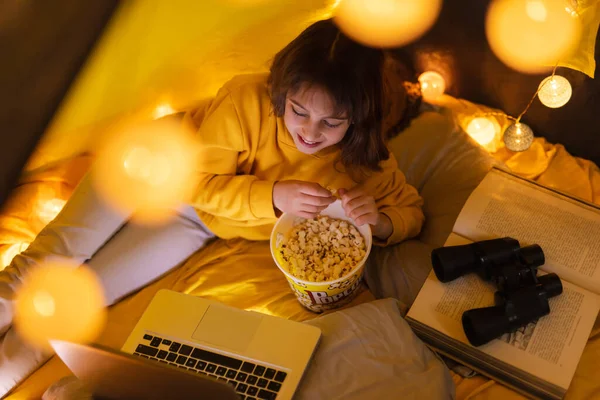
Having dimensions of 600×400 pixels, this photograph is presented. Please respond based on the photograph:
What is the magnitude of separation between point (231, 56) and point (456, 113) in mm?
640

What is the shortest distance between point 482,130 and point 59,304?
114cm

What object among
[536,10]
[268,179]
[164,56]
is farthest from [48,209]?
[536,10]

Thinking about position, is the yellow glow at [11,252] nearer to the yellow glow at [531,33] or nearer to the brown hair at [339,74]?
the brown hair at [339,74]

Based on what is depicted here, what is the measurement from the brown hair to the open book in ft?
0.99

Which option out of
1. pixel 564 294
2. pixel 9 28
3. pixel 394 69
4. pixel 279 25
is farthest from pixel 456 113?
pixel 9 28

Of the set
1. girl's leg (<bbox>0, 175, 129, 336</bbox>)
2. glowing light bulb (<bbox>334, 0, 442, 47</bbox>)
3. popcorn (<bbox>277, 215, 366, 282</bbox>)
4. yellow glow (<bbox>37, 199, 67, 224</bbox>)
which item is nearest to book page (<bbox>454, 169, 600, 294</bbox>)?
popcorn (<bbox>277, 215, 366, 282</bbox>)

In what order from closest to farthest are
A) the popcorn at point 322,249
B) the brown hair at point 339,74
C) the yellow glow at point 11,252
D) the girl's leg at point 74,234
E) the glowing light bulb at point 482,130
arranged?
the brown hair at point 339,74 < the popcorn at point 322,249 < the girl's leg at point 74,234 < the yellow glow at point 11,252 < the glowing light bulb at point 482,130

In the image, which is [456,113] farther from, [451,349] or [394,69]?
[451,349]

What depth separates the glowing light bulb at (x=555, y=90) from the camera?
1277 millimetres

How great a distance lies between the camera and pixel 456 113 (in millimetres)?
1552

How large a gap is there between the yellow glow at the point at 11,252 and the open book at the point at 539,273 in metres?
0.95

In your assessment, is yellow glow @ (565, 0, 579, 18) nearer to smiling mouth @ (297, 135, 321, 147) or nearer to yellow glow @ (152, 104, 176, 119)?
smiling mouth @ (297, 135, 321, 147)

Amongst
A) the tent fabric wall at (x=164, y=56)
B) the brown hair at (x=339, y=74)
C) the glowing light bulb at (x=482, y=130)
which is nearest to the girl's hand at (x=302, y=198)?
the brown hair at (x=339, y=74)

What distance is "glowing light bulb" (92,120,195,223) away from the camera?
1.25 meters
